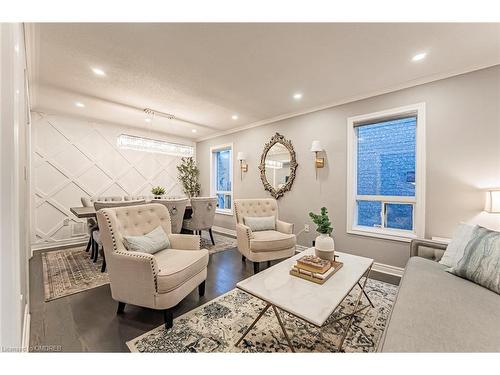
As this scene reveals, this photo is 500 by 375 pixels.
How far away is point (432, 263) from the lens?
187 cm

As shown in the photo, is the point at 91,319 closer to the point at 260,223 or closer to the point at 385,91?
the point at 260,223

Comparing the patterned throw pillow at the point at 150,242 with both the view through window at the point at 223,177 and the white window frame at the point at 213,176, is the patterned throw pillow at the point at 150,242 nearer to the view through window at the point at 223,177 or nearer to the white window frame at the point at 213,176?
the white window frame at the point at 213,176

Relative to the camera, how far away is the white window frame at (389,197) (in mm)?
2520

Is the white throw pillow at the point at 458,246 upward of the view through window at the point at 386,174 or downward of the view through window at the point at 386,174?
downward

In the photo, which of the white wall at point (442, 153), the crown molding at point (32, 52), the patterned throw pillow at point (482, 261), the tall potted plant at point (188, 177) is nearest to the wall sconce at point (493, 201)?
the white wall at point (442, 153)

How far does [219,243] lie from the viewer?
13.5 ft

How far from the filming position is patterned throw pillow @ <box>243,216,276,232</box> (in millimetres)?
3164

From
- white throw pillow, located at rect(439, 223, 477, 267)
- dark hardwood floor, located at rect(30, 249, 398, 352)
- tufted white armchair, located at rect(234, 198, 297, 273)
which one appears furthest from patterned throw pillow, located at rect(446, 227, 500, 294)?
tufted white armchair, located at rect(234, 198, 297, 273)

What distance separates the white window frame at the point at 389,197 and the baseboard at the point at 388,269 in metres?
0.38

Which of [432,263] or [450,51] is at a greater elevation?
[450,51]

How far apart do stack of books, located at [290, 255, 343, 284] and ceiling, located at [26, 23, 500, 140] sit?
1.94 metres
